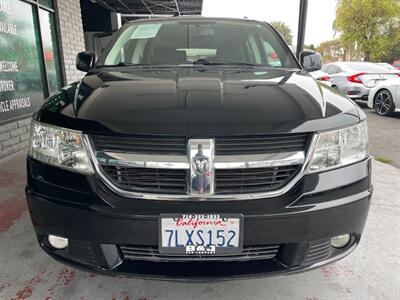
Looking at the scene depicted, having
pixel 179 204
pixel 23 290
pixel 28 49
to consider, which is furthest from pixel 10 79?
pixel 179 204

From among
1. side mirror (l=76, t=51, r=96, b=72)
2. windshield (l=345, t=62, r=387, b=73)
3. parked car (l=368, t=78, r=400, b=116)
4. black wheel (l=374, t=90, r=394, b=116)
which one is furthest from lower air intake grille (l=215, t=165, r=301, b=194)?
windshield (l=345, t=62, r=387, b=73)

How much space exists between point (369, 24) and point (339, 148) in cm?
3105

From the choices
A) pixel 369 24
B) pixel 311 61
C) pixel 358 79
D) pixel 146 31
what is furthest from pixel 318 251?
pixel 369 24

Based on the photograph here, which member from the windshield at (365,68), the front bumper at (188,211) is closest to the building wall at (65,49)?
the front bumper at (188,211)

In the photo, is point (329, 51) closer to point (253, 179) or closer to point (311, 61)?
point (311, 61)

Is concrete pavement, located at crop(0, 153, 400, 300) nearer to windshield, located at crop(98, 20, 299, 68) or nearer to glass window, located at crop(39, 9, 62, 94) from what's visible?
windshield, located at crop(98, 20, 299, 68)

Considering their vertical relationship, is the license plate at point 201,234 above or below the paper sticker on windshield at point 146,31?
below

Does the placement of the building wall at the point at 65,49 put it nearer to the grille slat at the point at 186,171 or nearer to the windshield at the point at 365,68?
the grille slat at the point at 186,171

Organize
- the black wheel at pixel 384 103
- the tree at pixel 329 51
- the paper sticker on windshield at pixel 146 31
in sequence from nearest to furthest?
the paper sticker on windshield at pixel 146 31 < the black wheel at pixel 384 103 < the tree at pixel 329 51

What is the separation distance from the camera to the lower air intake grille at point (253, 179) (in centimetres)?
151

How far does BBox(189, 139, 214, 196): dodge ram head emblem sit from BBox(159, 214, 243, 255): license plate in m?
0.15

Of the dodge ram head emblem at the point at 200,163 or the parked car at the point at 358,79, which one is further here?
the parked car at the point at 358,79

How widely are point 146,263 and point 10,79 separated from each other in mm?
3950

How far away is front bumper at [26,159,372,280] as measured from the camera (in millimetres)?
1491
